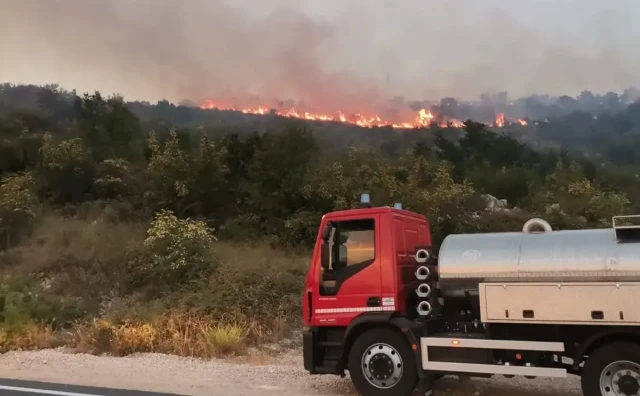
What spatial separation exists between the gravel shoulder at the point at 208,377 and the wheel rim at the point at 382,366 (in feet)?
3.38

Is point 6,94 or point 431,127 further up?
point 6,94

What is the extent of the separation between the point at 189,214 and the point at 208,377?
59.9 feet

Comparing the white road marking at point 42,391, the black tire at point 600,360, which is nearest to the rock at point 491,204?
the black tire at point 600,360

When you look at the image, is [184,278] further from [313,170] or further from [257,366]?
[313,170]

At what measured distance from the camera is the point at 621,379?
6.45 metres

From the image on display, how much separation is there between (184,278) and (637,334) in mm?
13429

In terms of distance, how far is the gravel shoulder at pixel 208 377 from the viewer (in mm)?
8633

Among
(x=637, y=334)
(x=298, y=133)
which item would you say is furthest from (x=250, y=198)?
→ (x=637, y=334)

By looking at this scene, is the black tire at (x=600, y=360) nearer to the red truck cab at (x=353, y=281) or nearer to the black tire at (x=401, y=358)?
the black tire at (x=401, y=358)

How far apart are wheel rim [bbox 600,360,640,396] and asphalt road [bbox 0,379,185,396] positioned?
5.67 m

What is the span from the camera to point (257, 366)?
10820 millimetres

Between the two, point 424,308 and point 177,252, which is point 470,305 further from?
point 177,252

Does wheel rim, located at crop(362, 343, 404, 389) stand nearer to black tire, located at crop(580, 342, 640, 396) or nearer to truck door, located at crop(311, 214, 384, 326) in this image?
truck door, located at crop(311, 214, 384, 326)

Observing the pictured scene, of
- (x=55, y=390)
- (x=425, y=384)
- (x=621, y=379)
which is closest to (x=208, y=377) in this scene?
(x=55, y=390)
